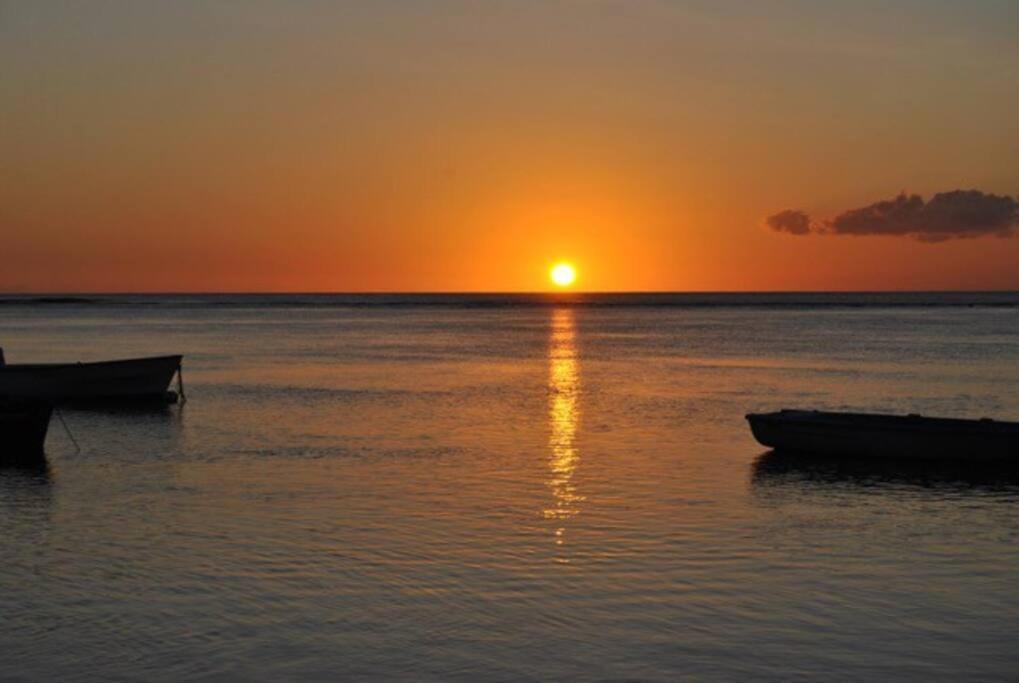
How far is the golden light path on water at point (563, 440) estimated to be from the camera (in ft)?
63.2

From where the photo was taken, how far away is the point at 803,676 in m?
11.2

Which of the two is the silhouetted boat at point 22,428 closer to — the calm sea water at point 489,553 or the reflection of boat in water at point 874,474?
the calm sea water at point 489,553

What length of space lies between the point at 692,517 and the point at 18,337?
86.7m

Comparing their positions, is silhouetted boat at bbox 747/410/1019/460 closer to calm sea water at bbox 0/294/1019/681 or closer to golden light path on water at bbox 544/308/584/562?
calm sea water at bbox 0/294/1019/681

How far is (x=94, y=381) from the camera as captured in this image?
38.8 m

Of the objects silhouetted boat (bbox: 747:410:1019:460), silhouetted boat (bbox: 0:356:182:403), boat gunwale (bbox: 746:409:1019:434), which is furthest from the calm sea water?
silhouetted boat (bbox: 0:356:182:403)

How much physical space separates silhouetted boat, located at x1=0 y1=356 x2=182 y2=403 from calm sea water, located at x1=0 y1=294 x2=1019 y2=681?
11.6 feet

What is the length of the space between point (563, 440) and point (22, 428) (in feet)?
38.9

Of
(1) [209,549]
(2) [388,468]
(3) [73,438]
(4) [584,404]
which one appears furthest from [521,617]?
(4) [584,404]

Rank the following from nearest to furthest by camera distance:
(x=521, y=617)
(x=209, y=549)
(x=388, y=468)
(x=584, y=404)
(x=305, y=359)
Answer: (x=521, y=617) < (x=209, y=549) < (x=388, y=468) < (x=584, y=404) < (x=305, y=359)

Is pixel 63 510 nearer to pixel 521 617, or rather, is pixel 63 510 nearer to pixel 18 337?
pixel 521 617

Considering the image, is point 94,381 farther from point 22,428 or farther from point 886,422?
point 886,422

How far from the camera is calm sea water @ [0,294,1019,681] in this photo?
39.0 ft

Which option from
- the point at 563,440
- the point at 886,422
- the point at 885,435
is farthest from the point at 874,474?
the point at 563,440
